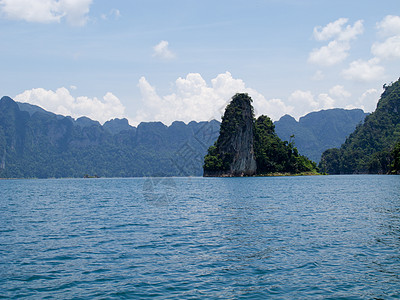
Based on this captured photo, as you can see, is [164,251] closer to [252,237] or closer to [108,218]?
[252,237]

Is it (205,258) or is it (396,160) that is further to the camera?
(396,160)

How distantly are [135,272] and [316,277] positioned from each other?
8144 millimetres

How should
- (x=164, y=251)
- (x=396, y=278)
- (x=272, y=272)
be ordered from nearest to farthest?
(x=396, y=278), (x=272, y=272), (x=164, y=251)

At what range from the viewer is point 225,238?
2556 cm

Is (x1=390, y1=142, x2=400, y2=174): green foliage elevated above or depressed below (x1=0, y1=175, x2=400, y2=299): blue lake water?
above

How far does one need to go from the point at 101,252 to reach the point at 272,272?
396 inches

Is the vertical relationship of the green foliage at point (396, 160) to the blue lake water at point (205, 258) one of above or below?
above

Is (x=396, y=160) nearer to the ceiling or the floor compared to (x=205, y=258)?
nearer to the ceiling

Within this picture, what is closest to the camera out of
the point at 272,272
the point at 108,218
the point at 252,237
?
the point at 272,272

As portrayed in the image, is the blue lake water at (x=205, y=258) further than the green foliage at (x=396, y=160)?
No

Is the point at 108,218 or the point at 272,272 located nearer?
the point at 272,272

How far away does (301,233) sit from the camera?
87.4ft

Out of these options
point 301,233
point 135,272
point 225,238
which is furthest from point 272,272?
point 301,233

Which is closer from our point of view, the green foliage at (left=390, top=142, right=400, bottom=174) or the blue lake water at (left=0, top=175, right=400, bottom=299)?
the blue lake water at (left=0, top=175, right=400, bottom=299)
